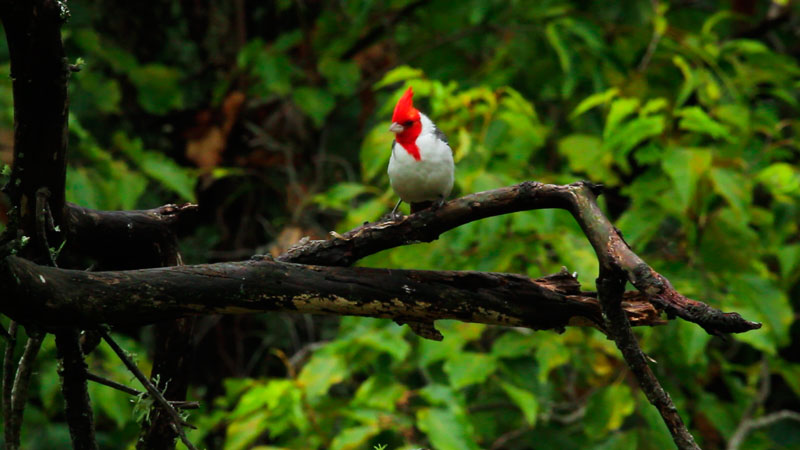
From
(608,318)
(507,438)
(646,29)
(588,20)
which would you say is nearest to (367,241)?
(608,318)

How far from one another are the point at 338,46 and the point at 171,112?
38.5 inches

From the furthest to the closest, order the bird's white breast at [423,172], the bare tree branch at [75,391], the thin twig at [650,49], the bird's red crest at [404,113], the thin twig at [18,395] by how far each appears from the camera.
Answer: the thin twig at [650,49] → the bird's red crest at [404,113] → the bird's white breast at [423,172] → the thin twig at [18,395] → the bare tree branch at [75,391]

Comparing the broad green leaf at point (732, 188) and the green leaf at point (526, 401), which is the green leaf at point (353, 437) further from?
the broad green leaf at point (732, 188)

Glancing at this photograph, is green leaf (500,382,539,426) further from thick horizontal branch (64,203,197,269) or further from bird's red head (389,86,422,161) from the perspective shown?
thick horizontal branch (64,203,197,269)

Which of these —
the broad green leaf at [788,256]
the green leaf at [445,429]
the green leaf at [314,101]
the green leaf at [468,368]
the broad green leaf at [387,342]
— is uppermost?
the green leaf at [314,101]

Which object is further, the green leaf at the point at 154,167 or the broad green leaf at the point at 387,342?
the green leaf at the point at 154,167

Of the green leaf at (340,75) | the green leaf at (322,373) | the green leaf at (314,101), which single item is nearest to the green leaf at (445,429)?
the green leaf at (322,373)

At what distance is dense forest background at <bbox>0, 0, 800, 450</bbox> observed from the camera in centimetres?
370

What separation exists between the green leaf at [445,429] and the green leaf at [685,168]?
1.14 m

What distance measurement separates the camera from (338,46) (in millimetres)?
4930

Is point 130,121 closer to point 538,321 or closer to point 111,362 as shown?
point 111,362

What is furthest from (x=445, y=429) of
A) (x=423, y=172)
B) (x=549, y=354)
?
(x=423, y=172)

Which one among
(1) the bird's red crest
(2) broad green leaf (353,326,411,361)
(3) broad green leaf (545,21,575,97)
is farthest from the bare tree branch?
(3) broad green leaf (545,21,575,97)

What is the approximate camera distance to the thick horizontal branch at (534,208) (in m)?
1.61
